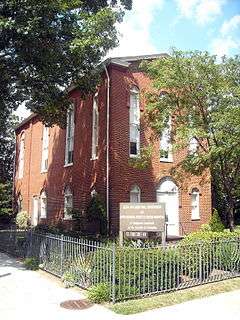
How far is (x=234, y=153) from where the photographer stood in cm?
1639

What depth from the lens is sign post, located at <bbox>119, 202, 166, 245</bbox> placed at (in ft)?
45.2

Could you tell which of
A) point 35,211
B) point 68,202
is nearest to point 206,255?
point 68,202

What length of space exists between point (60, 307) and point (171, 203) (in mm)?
15443

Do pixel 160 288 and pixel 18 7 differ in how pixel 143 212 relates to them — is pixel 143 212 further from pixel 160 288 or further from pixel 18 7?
pixel 18 7

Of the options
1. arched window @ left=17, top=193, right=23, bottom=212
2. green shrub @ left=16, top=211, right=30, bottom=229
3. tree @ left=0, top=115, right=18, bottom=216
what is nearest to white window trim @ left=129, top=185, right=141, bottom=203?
green shrub @ left=16, top=211, right=30, bottom=229

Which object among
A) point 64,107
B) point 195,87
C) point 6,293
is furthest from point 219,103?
point 6,293

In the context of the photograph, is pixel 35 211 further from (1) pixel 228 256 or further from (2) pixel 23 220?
(1) pixel 228 256

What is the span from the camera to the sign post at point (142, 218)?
1377 cm

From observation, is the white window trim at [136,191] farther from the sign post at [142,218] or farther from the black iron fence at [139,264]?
the sign post at [142,218]

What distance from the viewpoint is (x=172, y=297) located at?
10.9 metres

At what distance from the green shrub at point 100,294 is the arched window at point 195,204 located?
15.8 metres

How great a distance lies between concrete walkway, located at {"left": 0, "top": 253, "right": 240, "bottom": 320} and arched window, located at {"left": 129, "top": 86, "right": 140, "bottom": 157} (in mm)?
11504

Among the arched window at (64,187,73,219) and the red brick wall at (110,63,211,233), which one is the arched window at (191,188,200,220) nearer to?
the red brick wall at (110,63,211,233)

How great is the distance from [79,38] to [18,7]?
8.78ft
